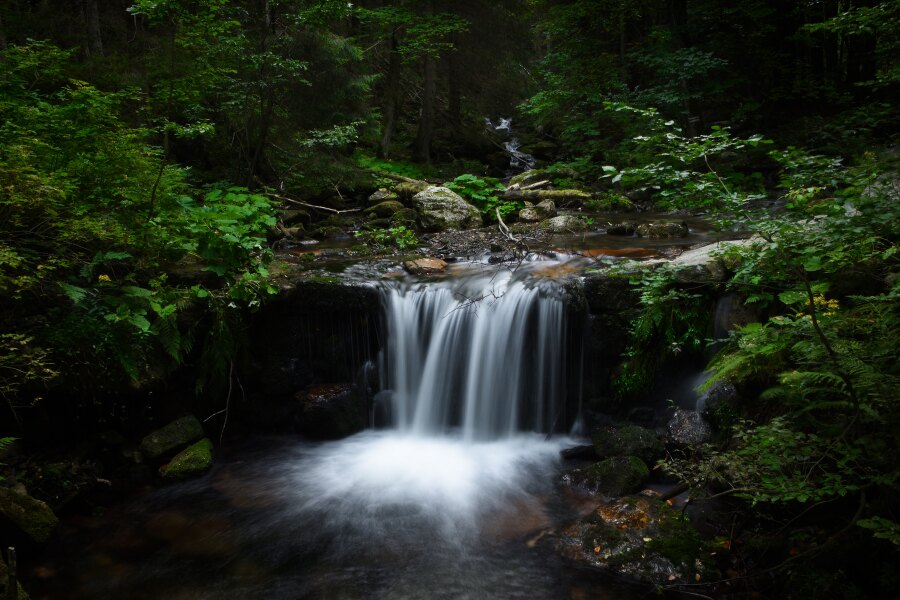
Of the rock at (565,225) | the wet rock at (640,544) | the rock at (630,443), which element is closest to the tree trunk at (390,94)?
the rock at (565,225)

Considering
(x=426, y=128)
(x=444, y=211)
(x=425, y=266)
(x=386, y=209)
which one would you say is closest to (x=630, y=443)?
(x=425, y=266)

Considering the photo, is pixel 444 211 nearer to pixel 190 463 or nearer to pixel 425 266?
pixel 425 266

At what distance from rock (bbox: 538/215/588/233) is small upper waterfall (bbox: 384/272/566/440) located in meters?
3.45

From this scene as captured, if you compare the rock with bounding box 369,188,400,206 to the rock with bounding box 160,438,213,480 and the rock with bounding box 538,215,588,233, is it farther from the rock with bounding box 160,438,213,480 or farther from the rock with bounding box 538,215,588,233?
the rock with bounding box 160,438,213,480

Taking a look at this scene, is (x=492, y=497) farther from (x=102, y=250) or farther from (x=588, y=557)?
(x=102, y=250)

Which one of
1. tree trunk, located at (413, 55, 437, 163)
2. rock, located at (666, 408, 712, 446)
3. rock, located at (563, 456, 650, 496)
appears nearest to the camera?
rock, located at (563, 456, 650, 496)

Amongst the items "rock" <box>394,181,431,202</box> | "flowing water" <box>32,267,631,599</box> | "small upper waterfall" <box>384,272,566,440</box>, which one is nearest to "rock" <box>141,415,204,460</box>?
"flowing water" <box>32,267,631,599</box>

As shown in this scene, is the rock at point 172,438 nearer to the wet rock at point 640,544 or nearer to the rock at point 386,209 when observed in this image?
the wet rock at point 640,544

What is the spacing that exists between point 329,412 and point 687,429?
440 cm

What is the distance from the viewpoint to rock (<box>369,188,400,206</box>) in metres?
13.0

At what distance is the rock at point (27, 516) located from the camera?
163 inches

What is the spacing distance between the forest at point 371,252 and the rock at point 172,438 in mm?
261

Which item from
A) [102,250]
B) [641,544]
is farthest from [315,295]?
[641,544]

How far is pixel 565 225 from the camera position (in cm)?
1073
